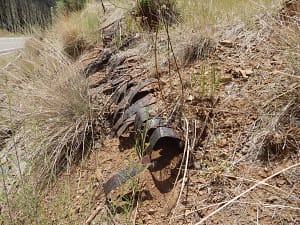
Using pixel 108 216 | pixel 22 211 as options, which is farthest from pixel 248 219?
pixel 22 211

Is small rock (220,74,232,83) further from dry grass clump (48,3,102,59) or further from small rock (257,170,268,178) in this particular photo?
dry grass clump (48,3,102,59)

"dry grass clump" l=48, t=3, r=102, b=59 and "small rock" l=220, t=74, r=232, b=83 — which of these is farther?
"dry grass clump" l=48, t=3, r=102, b=59

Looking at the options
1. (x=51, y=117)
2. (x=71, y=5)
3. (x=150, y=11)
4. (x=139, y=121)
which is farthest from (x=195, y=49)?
(x=71, y=5)

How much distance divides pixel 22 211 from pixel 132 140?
0.75 m

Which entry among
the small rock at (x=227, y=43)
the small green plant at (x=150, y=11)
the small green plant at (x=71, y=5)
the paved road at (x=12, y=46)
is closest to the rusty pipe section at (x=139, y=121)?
the small rock at (x=227, y=43)

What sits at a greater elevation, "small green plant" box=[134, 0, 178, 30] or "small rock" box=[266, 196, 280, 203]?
"small green plant" box=[134, 0, 178, 30]

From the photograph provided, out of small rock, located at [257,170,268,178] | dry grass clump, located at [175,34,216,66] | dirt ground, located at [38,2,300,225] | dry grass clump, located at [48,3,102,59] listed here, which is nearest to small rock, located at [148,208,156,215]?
dirt ground, located at [38,2,300,225]

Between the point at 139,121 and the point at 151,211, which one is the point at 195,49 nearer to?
the point at 139,121

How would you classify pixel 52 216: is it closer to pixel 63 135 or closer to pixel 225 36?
pixel 63 135

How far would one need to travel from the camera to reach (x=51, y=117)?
2273 mm

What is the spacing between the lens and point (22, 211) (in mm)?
1377

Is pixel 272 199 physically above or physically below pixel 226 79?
below

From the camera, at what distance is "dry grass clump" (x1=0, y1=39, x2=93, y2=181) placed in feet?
6.58

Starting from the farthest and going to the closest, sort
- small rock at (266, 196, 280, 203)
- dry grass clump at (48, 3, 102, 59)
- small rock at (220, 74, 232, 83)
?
dry grass clump at (48, 3, 102, 59) → small rock at (220, 74, 232, 83) → small rock at (266, 196, 280, 203)
